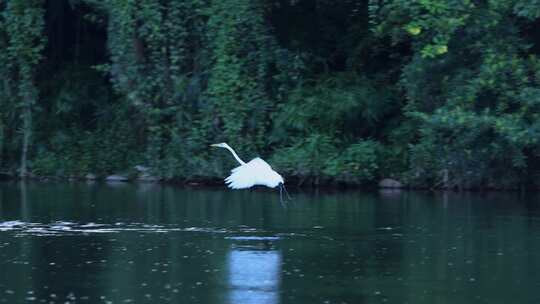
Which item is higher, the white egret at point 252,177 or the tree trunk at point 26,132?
the tree trunk at point 26,132

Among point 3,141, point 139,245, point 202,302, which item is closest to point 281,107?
point 3,141

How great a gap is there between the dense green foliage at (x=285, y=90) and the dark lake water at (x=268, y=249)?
6.49ft

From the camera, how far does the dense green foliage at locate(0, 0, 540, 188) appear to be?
23.9 meters

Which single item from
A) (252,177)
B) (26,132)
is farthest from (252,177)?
(26,132)

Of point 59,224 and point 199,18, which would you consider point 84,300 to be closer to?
point 59,224

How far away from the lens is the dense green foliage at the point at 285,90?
940 inches

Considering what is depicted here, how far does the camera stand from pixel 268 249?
51.6 feet

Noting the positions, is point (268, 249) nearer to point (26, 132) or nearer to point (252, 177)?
point (252, 177)

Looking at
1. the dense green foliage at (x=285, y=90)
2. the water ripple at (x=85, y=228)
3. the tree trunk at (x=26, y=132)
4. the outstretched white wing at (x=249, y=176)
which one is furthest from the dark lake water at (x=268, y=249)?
the tree trunk at (x=26, y=132)

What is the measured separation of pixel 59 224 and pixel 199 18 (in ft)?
37.6

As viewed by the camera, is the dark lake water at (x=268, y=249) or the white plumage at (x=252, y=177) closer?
the dark lake water at (x=268, y=249)

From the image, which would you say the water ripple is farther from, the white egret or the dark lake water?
the white egret

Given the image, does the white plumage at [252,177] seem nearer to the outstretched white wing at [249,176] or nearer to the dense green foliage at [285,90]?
the outstretched white wing at [249,176]

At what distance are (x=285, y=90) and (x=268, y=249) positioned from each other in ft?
43.2
